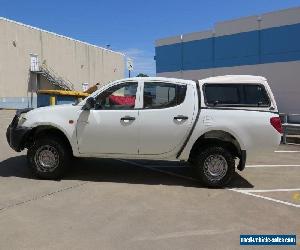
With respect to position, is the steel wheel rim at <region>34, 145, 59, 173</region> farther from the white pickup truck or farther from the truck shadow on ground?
the truck shadow on ground

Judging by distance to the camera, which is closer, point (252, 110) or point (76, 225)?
point (76, 225)

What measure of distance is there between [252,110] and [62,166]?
12.5 feet

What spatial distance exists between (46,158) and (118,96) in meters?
1.89

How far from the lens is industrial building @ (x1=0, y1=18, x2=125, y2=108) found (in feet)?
142

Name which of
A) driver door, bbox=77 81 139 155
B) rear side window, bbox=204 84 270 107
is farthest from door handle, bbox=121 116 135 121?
rear side window, bbox=204 84 270 107

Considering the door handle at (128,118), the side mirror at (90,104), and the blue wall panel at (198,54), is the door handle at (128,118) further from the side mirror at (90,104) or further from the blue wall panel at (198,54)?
the blue wall panel at (198,54)

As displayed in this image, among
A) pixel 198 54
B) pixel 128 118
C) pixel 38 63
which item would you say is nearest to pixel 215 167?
pixel 128 118

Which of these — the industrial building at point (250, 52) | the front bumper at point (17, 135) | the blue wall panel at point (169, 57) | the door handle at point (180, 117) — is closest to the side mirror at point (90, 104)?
the front bumper at point (17, 135)

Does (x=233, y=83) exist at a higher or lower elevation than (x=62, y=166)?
higher

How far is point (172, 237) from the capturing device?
16.5ft

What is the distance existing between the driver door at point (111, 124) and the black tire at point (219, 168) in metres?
1.27

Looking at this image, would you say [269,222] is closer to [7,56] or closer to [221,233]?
[221,233]

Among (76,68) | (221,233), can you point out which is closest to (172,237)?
(221,233)

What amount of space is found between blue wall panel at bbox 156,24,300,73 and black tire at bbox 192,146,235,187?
55.1 ft
